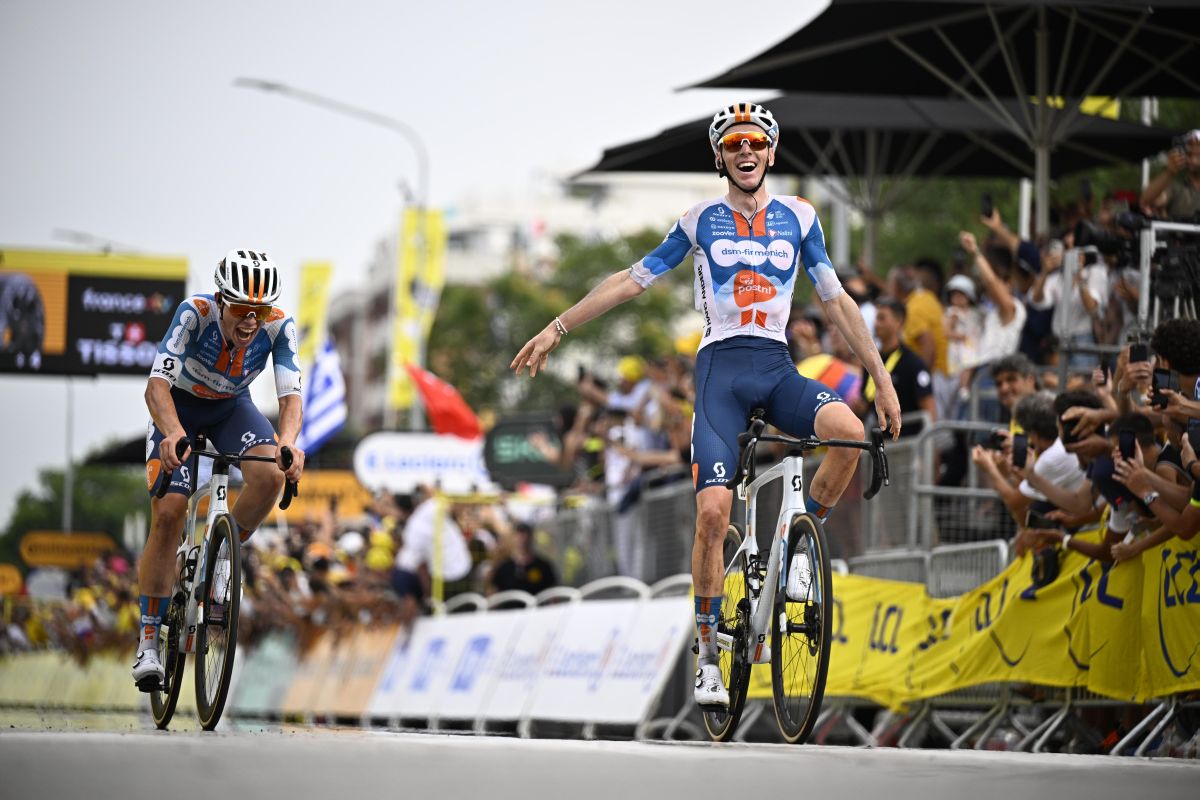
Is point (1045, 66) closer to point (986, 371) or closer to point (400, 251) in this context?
point (986, 371)

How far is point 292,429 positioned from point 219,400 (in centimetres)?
82

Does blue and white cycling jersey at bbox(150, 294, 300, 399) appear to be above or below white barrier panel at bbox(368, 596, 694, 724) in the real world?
above

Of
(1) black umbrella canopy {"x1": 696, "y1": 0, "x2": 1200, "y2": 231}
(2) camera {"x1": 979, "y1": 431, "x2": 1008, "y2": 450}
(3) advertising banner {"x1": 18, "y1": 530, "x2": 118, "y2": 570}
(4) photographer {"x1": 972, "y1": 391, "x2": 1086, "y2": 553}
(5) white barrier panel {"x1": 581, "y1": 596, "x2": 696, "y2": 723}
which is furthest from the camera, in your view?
(3) advertising banner {"x1": 18, "y1": 530, "x2": 118, "y2": 570}

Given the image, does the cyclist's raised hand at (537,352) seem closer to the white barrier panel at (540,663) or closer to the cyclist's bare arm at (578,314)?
the cyclist's bare arm at (578,314)

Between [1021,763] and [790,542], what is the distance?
3149 mm

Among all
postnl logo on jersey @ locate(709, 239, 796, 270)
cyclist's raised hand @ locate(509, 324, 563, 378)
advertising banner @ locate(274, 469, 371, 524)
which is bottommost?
advertising banner @ locate(274, 469, 371, 524)

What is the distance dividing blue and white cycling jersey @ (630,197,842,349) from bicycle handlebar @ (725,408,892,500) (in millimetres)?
458

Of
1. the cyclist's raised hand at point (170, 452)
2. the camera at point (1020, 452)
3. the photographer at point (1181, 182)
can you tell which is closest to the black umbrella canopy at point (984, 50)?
the photographer at point (1181, 182)

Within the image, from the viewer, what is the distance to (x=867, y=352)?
9.78 m

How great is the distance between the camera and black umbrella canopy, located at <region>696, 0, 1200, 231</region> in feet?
47.5

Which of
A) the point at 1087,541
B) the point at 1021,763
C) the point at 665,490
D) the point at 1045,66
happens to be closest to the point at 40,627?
the point at 665,490

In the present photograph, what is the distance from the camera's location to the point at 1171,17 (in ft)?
48.1

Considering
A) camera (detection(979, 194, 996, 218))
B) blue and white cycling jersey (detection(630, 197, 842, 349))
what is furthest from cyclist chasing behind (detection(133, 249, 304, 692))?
camera (detection(979, 194, 996, 218))

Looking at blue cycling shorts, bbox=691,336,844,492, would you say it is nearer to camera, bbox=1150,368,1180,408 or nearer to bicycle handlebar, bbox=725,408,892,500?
bicycle handlebar, bbox=725,408,892,500
